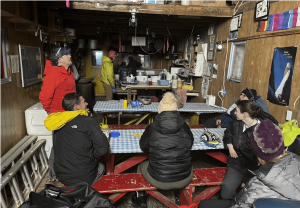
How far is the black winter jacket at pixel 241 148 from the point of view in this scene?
2.32 m

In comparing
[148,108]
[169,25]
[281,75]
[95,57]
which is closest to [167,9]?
[148,108]

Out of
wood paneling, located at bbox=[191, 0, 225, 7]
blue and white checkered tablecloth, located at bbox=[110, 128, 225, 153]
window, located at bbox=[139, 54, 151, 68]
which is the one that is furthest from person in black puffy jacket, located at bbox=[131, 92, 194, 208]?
window, located at bbox=[139, 54, 151, 68]

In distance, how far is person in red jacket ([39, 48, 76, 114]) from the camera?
2857 mm

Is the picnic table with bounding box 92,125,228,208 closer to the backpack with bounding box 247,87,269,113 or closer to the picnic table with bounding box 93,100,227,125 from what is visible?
the backpack with bounding box 247,87,269,113

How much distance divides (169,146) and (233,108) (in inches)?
83.3

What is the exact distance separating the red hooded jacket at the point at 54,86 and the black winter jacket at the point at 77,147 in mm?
1006

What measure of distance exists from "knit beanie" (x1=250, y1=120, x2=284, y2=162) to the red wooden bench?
96 centimetres

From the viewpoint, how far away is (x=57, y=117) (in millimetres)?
1978

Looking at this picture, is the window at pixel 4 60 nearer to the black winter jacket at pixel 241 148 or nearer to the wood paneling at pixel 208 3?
the black winter jacket at pixel 241 148

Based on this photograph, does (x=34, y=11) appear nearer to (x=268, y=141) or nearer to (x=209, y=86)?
(x=268, y=141)

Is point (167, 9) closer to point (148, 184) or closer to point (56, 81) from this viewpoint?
point (56, 81)

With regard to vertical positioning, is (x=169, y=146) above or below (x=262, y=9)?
below

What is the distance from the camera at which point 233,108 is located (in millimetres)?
3596

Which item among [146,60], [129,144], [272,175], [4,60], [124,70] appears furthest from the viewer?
[146,60]
